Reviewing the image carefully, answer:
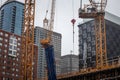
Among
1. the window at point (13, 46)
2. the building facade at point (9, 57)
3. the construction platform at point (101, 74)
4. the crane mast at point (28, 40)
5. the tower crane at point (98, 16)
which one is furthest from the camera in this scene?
the window at point (13, 46)

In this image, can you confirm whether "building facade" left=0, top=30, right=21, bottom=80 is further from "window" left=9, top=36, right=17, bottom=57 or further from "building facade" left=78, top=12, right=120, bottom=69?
"building facade" left=78, top=12, right=120, bottom=69

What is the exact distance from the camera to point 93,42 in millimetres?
193125

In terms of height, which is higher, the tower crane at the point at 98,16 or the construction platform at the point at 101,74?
the tower crane at the point at 98,16

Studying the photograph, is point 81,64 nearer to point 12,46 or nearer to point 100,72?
point 12,46

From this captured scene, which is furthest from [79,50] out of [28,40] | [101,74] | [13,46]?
[101,74]

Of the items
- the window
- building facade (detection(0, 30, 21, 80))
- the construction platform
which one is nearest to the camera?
the construction platform

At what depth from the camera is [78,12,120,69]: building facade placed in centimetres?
18538

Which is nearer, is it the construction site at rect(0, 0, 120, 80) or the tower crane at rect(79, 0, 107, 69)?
the construction site at rect(0, 0, 120, 80)

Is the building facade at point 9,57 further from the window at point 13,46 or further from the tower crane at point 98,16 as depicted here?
the tower crane at point 98,16

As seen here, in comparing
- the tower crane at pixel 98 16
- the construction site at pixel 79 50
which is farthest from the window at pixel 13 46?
the tower crane at pixel 98 16

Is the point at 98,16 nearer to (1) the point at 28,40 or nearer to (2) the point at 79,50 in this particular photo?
(1) the point at 28,40

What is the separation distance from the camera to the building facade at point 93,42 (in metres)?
185

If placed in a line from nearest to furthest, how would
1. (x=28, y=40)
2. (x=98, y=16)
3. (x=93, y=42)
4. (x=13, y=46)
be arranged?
(x=28, y=40) → (x=98, y=16) → (x=13, y=46) → (x=93, y=42)

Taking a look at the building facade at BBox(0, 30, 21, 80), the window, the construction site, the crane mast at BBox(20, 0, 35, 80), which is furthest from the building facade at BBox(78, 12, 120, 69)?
the crane mast at BBox(20, 0, 35, 80)
